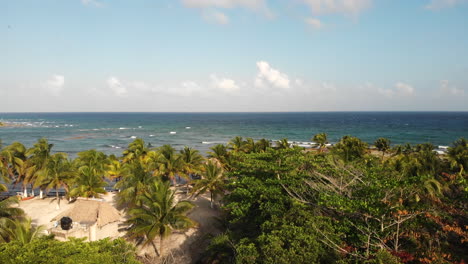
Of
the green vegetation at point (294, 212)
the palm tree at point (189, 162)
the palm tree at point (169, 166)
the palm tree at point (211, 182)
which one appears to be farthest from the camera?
the palm tree at point (189, 162)

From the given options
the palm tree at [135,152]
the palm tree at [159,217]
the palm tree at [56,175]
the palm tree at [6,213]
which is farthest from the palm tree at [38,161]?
the palm tree at [159,217]

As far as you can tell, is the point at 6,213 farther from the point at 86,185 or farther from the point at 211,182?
the point at 211,182

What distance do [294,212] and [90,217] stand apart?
16417 mm

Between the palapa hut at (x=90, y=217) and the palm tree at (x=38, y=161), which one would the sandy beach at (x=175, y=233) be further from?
the palm tree at (x=38, y=161)

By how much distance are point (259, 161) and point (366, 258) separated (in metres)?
10.6

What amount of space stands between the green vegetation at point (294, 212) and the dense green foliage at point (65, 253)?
0.04 meters

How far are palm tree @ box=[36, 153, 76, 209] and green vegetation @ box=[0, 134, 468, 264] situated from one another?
0.31 feet

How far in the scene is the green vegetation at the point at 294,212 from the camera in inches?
440

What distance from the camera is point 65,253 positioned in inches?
415

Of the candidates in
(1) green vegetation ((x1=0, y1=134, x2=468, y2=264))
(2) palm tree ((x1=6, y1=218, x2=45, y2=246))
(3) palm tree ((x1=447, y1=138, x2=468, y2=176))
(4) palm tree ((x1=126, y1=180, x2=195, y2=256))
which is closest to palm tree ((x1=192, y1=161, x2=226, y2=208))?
(1) green vegetation ((x1=0, y1=134, x2=468, y2=264))

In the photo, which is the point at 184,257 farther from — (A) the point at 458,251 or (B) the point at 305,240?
(A) the point at 458,251

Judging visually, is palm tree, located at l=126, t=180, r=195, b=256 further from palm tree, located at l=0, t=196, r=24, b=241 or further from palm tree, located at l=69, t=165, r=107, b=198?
palm tree, located at l=69, t=165, r=107, b=198

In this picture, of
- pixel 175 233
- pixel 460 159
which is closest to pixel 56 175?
pixel 175 233

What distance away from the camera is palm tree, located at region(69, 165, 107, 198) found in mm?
25422
